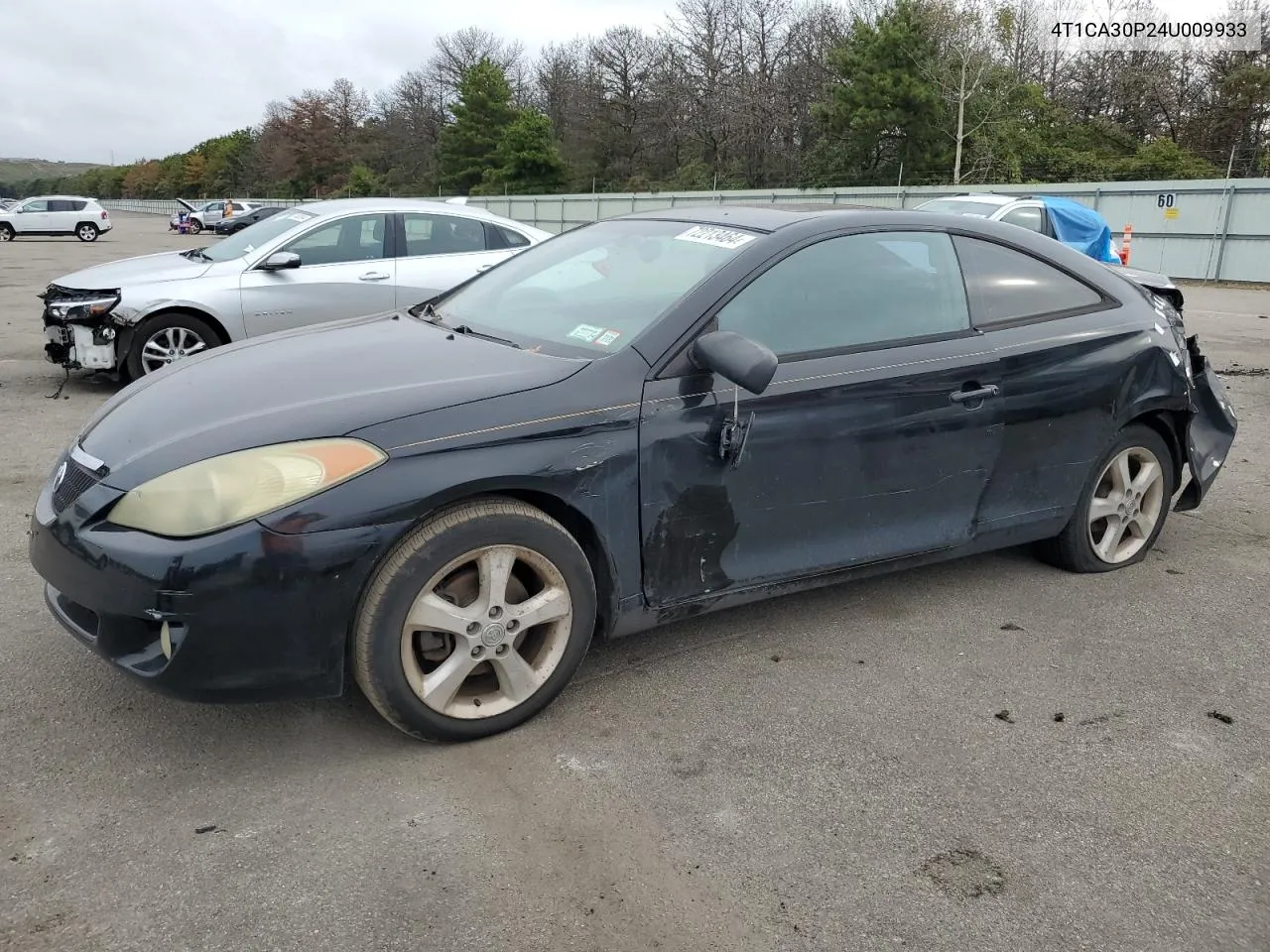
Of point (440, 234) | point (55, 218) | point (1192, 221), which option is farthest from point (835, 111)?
point (440, 234)

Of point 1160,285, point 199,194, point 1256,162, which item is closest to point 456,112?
point 1256,162

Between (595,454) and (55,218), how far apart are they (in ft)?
142

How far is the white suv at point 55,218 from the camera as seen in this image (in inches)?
1521

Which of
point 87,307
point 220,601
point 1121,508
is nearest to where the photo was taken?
point 220,601

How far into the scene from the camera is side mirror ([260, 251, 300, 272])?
764 centimetres

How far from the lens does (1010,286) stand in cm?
395

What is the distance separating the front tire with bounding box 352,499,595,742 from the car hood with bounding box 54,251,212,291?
592 centimetres

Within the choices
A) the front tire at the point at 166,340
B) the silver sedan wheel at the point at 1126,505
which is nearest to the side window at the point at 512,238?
the front tire at the point at 166,340

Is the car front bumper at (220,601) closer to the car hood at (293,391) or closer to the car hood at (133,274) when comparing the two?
the car hood at (293,391)

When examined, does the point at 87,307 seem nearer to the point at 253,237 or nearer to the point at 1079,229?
the point at 253,237

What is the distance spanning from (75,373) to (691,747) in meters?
7.74

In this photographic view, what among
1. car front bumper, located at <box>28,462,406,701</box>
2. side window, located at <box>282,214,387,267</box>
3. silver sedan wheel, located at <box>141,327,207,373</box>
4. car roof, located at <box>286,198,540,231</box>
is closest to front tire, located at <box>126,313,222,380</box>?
silver sedan wheel, located at <box>141,327,207,373</box>

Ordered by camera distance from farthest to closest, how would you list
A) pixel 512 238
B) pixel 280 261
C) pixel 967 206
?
pixel 967 206
pixel 512 238
pixel 280 261

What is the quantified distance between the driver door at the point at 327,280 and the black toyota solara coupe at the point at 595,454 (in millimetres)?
4017
